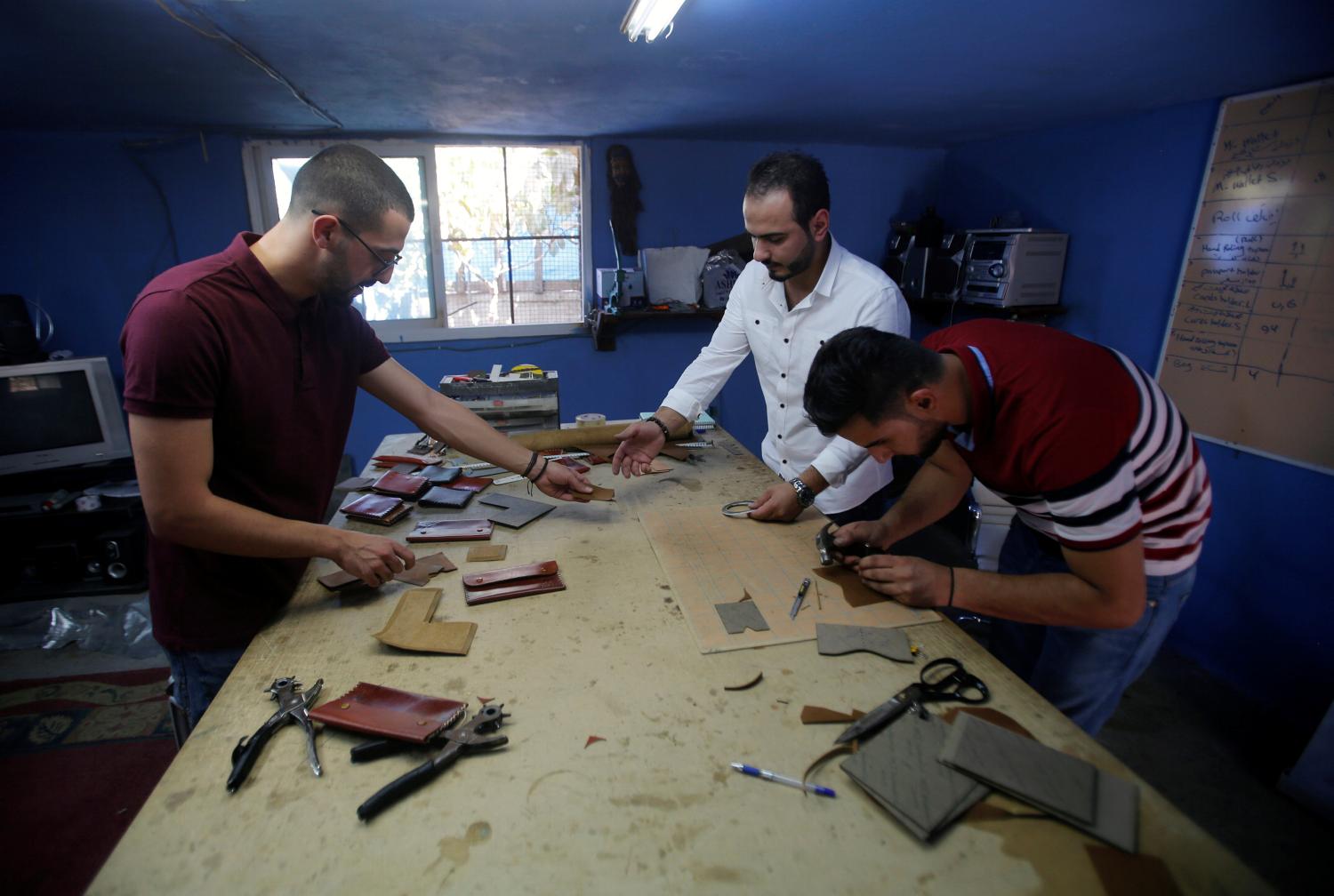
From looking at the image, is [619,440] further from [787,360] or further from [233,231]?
[233,231]

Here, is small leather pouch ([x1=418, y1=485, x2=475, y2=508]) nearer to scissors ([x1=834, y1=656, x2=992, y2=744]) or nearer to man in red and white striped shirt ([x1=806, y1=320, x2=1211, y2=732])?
man in red and white striped shirt ([x1=806, y1=320, x2=1211, y2=732])

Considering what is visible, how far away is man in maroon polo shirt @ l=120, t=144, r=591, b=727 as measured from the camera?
1.13m

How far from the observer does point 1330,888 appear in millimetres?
1939

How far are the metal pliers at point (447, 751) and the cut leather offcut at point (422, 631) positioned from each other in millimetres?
194

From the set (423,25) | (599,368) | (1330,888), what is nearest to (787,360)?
(423,25)

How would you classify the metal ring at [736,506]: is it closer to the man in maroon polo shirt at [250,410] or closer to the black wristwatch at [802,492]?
the black wristwatch at [802,492]

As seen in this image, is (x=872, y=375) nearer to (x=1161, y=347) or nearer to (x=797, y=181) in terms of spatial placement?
(x=797, y=181)

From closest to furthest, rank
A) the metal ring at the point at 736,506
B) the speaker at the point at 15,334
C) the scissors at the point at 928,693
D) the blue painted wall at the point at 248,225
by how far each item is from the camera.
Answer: the scissors at the point at 928,693
the metal ring at the point at 736,506
the speaker at the point at 15,334
the blue painted wall at the point at 248,225

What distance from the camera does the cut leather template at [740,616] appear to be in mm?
1230

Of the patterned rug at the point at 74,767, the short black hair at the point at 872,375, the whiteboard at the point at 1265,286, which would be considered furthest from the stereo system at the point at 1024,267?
the patterned rug at the point at 74,767

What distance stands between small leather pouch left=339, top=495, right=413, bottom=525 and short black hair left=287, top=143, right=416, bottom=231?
73 centimetres

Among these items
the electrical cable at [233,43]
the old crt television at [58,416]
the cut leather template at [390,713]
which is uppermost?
the electrical cable at [233,43]

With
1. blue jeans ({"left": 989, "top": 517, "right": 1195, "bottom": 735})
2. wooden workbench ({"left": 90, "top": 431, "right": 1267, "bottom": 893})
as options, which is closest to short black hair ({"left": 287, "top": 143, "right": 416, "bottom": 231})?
wooden workbench ({"left": 90, "top": 431, "right": 1267, "bottom": 893})

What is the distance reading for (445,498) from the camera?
1.85 m
